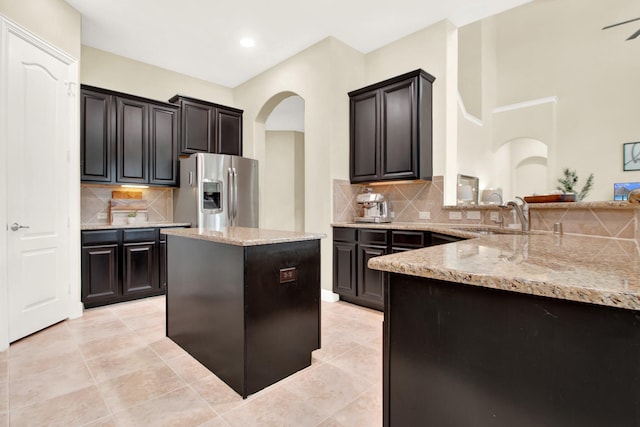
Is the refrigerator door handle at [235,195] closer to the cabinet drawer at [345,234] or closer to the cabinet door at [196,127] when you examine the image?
the cabinet door at [196,127]

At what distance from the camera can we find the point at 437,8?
3.26m

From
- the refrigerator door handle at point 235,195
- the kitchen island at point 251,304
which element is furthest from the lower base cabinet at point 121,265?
the kitchen island at point 251,304

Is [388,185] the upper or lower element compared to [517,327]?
upper

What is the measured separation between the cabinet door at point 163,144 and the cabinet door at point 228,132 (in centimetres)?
63

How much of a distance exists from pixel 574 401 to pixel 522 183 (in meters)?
8.10

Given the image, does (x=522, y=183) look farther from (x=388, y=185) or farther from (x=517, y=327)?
(x=517, y=327)

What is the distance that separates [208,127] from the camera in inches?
181

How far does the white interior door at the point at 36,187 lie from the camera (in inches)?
100

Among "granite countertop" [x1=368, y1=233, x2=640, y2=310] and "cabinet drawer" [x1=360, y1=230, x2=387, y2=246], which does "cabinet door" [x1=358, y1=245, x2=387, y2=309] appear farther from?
"granite countertop" [x1=368, y1=233, x2=640, y2=310]

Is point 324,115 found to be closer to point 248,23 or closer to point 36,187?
point 248,23

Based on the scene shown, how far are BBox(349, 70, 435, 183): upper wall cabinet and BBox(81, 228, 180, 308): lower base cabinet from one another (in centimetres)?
257

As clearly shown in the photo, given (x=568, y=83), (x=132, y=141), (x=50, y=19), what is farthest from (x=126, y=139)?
(x=568, y=83)

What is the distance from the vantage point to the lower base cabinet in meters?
3.37

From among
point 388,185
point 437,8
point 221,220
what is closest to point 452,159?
point 388,185
